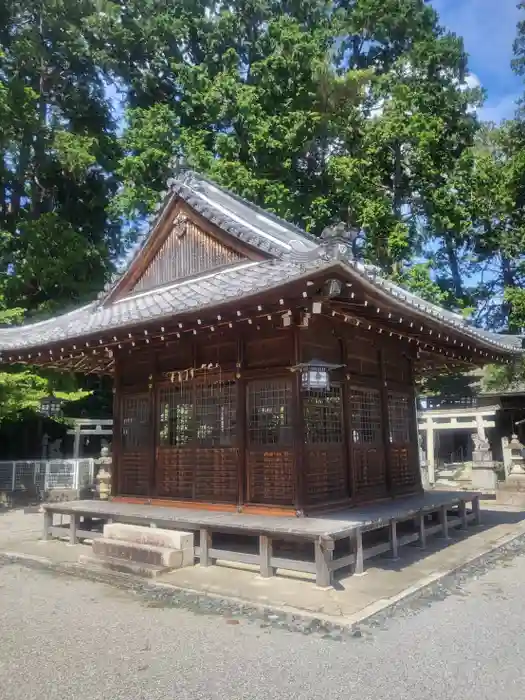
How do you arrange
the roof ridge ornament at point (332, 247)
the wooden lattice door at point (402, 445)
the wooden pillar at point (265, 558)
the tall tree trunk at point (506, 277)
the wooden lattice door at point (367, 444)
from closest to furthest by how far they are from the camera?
the roof ridge ornament at point (332, 247)
the wooden pillar at point (265, 558)
the wooden lattice door at point (367, 444)
the wooden lattice door at point (402, 445)
the tall tree trunk at point (506, 277)

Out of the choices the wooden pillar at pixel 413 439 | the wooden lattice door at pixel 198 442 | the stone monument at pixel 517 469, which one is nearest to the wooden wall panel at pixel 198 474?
the wooden lattice door at pixel 198 442

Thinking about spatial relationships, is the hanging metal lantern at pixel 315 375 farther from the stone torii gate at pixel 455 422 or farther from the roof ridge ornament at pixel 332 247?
the stone torii gate at pixel 455 422

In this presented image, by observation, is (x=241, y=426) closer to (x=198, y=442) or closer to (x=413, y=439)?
(x=198, y=442)

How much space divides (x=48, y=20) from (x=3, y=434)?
19.2m

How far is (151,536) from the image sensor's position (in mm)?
8367

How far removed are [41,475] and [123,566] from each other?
13.0 m

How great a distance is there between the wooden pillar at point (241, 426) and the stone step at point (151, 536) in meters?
1.09

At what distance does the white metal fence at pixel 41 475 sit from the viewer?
19375 mm

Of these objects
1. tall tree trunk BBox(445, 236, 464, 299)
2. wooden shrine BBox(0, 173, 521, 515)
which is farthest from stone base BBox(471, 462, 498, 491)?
tall tree trunk BBox(445, 236, 464, 299)

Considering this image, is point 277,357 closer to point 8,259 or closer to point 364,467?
point 364,467

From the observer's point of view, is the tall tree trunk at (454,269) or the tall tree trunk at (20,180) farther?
the tall tree trunk at (454,269)

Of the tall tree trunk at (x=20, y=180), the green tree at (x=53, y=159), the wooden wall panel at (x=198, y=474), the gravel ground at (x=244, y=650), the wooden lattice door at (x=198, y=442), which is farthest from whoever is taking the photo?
the tall tree trunk at (x=20, y=180)

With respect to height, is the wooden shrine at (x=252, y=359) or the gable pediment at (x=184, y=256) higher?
the gable pediment at (x=184, y=256)

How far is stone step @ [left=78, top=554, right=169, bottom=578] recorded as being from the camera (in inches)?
302
